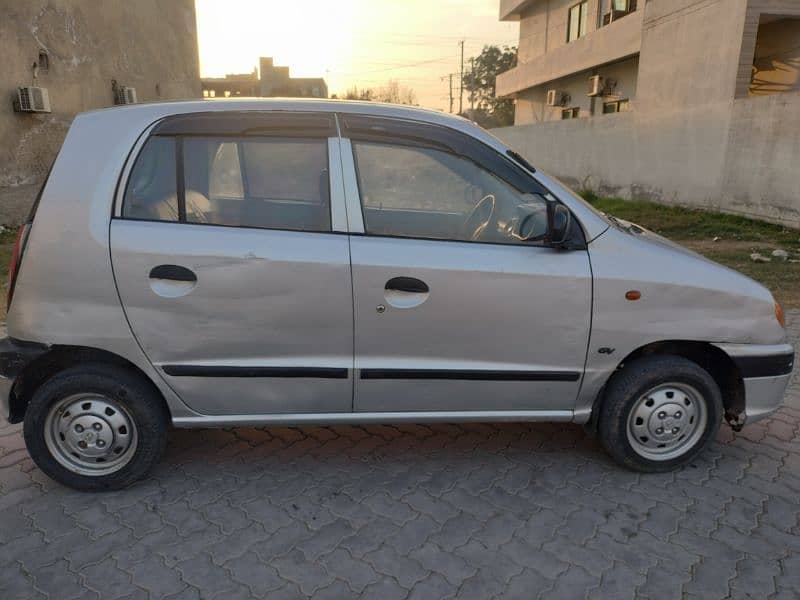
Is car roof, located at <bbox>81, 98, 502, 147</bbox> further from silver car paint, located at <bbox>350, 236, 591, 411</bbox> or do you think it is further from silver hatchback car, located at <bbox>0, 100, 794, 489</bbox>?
silver car paint, located at <bbox>350, 236, 591, 411</bbox>

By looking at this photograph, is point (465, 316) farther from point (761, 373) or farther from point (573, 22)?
Result: point (573, 22)

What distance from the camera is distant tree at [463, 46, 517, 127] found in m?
48.8

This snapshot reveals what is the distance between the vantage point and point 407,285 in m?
2.79

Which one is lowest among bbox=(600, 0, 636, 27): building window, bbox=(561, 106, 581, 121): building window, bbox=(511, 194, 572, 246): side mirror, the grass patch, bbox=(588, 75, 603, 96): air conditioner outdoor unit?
the grass patch

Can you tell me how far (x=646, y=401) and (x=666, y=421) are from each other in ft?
0.54

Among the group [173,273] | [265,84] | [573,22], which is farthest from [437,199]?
[265,84]

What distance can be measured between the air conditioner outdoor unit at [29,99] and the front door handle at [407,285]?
10.4 meters

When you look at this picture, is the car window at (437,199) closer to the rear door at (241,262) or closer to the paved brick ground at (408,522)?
the rear door at (241,262)

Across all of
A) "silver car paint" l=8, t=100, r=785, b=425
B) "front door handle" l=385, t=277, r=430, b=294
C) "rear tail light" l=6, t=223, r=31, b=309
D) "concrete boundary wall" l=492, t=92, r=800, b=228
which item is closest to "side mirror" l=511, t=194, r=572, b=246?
"silver car paint" l=8, t=100, r=785, b=425

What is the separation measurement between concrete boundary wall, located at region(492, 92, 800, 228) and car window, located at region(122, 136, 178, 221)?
8.48 m

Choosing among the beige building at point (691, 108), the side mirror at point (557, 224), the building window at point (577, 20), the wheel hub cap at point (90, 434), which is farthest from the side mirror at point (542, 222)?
the building window at point (577, 20)

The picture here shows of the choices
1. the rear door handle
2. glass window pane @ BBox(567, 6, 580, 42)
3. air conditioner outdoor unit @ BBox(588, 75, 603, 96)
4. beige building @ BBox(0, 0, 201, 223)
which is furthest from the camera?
glass window pane @ BBox(567, 6, 580, 42)

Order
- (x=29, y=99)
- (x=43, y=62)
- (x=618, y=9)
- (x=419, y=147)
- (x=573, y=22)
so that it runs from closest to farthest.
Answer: (x=419, y=147), (x=29, y=99), (x=43, y=62), (x=618, y=9), (x=573, y=22)

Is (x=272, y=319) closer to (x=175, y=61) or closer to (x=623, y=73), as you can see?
(x=175, y=61)
